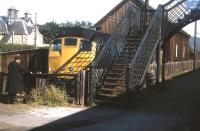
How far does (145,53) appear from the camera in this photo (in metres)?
17.5

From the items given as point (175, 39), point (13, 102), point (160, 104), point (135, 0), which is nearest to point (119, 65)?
point (160, 104)

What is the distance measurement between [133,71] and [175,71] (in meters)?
17.4

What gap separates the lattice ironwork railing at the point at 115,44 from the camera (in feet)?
53.6

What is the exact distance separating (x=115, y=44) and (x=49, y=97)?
4524 mm

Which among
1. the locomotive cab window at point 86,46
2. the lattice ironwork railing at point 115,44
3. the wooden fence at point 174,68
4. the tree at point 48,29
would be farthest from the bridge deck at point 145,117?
the tree at point 48,29

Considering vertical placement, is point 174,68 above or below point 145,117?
above

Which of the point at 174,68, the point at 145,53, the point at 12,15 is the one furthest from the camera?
the point at 12,15

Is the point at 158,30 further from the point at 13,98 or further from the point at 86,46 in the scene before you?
the point at 13,98

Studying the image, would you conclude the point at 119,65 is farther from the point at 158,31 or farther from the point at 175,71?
the point at 175,71

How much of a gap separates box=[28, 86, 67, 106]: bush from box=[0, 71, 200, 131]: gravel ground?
0.72 metres

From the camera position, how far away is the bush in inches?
574

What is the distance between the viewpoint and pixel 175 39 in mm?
46062

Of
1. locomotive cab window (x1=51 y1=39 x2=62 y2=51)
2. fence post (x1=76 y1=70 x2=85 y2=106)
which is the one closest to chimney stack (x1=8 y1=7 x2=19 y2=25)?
locomotive cab window (x1=51 y1=39 x2=62 y2=51)

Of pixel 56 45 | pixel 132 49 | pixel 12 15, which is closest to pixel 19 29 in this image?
pixel 12 15
